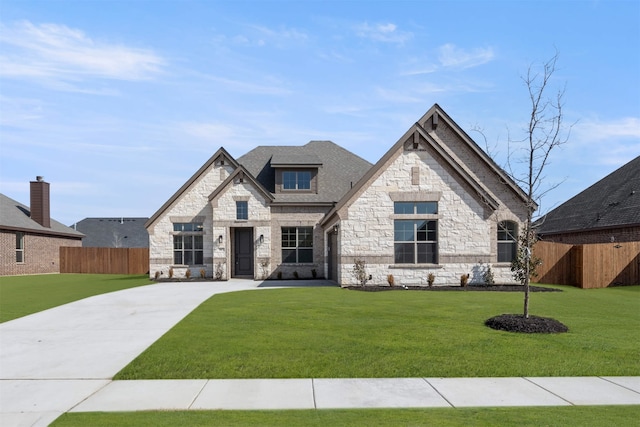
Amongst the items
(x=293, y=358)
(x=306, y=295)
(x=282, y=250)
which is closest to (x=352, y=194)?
(x=306, y=295)

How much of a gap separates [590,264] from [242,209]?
18.4 m

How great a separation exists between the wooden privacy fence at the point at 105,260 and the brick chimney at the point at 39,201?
2968mm

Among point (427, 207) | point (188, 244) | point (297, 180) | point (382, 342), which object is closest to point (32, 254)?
point (188, 244)

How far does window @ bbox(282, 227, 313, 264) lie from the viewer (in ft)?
89.1

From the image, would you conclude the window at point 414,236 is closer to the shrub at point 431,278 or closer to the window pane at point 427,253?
the window pane at point 427,253

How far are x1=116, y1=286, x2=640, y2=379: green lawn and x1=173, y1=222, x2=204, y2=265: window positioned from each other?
12.8 m

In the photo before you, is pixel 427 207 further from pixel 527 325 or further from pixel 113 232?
pixel 113 232

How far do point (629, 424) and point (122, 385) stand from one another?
6.94 metres

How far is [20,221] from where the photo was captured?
35.8 m

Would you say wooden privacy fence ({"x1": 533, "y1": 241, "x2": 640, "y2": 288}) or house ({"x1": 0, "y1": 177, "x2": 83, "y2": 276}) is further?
house ({"x1": 0, "y1": 177, "x2": 83, "y2": 276})

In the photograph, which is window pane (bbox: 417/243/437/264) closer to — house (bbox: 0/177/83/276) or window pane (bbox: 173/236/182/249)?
window pane (bbox: 173/236/182/249)

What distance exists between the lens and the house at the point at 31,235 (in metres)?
33.9

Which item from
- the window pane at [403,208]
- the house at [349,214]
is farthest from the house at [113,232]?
the window pane at [403,208]

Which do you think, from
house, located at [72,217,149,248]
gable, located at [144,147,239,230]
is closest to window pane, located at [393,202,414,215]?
gable, located at [144,147,239,230]
